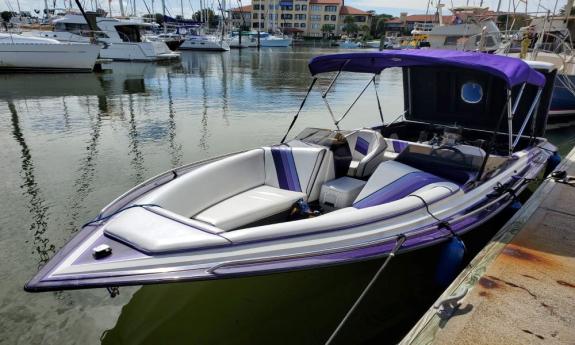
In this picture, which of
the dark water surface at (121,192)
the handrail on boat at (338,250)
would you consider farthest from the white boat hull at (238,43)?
the handrail on boat at (338,250)

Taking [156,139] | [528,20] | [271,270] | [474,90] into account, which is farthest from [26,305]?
[528,20]

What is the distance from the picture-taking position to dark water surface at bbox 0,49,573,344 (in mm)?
3672

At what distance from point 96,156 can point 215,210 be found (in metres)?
5.16

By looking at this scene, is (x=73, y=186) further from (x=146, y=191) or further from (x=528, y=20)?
(x=528, y=20)

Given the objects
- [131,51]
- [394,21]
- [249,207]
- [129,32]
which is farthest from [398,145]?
[394,21]

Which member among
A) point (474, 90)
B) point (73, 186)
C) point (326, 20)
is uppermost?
point (326, 20)

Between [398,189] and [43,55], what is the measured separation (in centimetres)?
2297

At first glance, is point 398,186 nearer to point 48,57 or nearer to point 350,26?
point 48,57

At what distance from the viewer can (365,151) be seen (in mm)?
5734

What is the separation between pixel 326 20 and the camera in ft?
326

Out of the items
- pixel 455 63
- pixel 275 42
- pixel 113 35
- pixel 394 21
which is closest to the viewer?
pixel 455 63

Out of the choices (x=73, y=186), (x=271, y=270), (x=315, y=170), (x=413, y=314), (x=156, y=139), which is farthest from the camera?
(x=156, y=139)

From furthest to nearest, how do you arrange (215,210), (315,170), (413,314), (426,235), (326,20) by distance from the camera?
(326,20), (315,170), (215,210), (413,314), (426,235)

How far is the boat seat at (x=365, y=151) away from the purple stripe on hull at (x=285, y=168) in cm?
86
